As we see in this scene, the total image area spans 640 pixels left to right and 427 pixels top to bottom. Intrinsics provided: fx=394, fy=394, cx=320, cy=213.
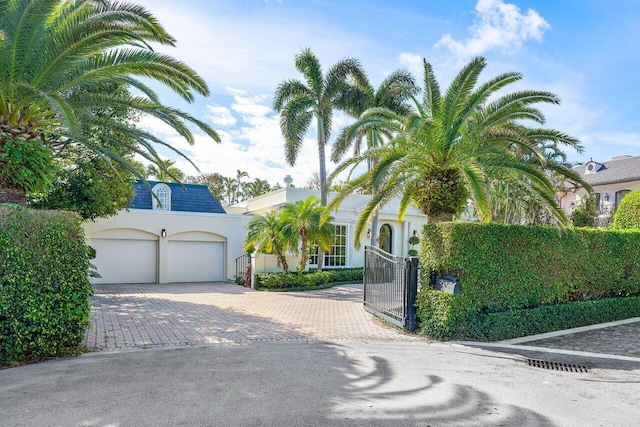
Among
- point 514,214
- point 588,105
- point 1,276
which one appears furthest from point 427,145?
point 514,214

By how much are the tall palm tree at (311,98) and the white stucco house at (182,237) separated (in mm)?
2285

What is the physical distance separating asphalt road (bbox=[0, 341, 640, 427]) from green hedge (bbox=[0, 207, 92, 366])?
15.6 inches

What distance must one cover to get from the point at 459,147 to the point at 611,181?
28.5 meters

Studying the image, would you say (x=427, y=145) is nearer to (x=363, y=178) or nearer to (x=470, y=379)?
(x=363, y=178)

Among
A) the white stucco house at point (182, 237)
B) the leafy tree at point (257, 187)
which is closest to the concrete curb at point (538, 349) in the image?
the white stucco house at point (182, 237)

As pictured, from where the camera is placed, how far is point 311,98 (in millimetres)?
17266

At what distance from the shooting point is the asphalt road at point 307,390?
409cm

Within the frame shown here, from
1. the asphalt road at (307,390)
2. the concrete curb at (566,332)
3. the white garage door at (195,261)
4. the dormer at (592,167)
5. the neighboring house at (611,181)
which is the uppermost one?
the dormer at (592,167)

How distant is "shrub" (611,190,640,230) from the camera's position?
13.3 m

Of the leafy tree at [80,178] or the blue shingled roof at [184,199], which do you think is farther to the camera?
the blue shingled roof at [184,199]

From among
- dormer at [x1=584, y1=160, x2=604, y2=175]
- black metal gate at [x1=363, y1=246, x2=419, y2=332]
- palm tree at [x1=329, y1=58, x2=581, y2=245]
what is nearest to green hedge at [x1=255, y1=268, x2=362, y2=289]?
black metal gate at [x1=363, y1=246, x2=419, y2=332]

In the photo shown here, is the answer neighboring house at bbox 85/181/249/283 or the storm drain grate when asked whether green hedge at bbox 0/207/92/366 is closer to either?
the storm drain grate

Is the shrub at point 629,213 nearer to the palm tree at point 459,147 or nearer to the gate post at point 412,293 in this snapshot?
the palm tree at point 459,147

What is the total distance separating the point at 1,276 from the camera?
562cm
